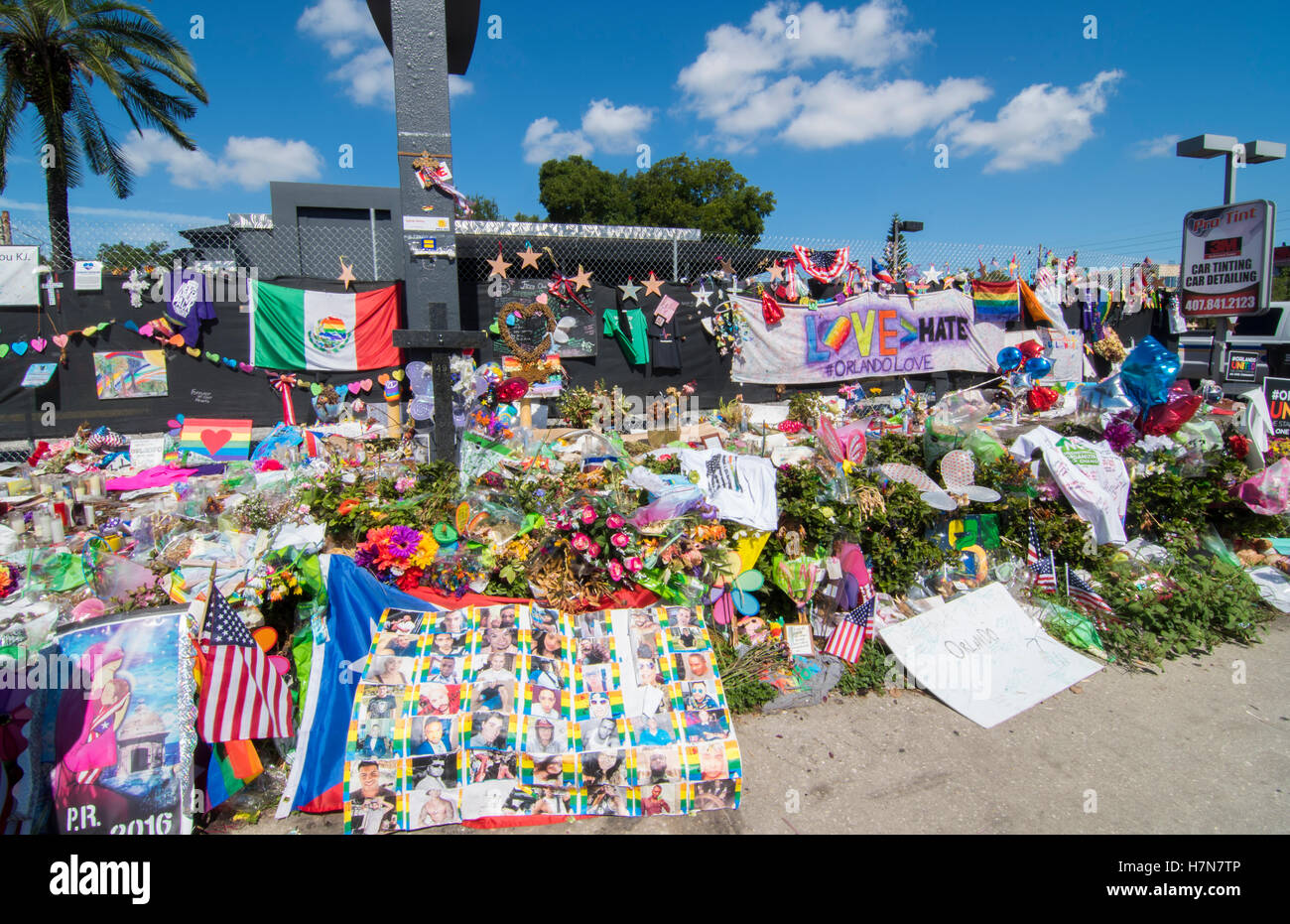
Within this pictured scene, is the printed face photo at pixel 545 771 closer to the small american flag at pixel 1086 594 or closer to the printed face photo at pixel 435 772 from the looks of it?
the printed face photo at pixel 435 772

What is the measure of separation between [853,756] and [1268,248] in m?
7.35

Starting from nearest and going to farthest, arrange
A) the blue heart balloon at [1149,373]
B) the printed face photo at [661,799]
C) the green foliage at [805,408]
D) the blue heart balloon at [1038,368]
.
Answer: the printed face photo at [661,799]
the blue heart balloon at [1149,373]
the green foliage at [805,408]
the blue heart balloon at [1038,368]

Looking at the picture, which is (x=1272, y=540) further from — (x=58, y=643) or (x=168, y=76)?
(x=168, y=76)

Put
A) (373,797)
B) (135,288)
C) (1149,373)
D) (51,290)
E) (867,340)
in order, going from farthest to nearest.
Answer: (867,340)
(135,288)
(51,290)
(1149,373)
(373,797)

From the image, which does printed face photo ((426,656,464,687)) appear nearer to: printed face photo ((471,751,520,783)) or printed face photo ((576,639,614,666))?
printed face photo ((471,751,520,783))

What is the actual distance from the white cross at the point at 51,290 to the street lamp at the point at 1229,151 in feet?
38.5

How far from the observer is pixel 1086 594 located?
16.5 ft

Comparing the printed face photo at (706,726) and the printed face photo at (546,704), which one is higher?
the printed face photo at (546,704)

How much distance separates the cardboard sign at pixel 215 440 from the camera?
707 centimetres

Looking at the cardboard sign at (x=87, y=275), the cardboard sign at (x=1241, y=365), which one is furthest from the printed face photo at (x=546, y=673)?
the cardboard sign at (x=1241, y=365)

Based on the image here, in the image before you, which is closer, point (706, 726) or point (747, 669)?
point (706, 726)

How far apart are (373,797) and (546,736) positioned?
0.79m

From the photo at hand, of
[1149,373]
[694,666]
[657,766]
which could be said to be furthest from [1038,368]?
[657,766]

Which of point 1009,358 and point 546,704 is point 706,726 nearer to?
point 546,704
